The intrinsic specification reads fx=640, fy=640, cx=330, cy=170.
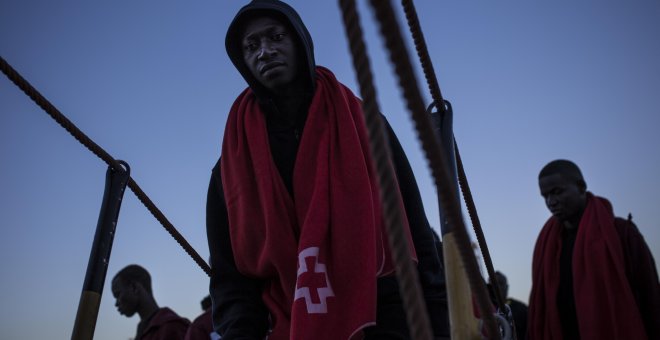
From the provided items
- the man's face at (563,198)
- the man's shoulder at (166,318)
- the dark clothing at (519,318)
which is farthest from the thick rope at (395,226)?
the man's shoulder at (166,318)

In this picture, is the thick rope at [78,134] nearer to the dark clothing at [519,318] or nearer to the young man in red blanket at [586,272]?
the young man in red blanket at [586,272]

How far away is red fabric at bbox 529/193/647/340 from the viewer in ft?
11.3

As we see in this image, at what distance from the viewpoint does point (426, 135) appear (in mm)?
780

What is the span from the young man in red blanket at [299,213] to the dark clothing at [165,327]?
3261mm

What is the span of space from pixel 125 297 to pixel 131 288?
9 centimetres

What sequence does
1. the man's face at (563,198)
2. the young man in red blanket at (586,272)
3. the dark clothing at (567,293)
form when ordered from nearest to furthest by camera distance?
1. the young man in red blanket at (586,272)
2. the dark clothing at (567,293)
3. the man's face at (563,198)

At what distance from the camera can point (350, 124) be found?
178 centimetres

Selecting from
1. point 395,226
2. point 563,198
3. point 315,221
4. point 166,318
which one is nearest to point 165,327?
point 166,318

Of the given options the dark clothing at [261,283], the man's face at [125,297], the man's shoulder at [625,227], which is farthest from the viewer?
the man's face at [125,297]

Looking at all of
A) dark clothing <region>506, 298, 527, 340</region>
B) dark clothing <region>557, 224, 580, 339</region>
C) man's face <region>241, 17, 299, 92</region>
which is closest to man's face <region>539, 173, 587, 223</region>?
dark clothing <region>557, 224, 580, 339</region>

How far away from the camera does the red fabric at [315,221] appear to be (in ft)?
4.78

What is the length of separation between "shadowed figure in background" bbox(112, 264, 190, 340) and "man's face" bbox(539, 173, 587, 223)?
284 centimetres

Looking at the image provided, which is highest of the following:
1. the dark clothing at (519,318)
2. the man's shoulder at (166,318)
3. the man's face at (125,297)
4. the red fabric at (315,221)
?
the man's face at (125,297)

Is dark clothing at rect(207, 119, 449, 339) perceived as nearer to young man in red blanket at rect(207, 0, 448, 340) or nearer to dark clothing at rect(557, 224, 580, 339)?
young man in red blanket at rect(207, 0, 448, 340)
